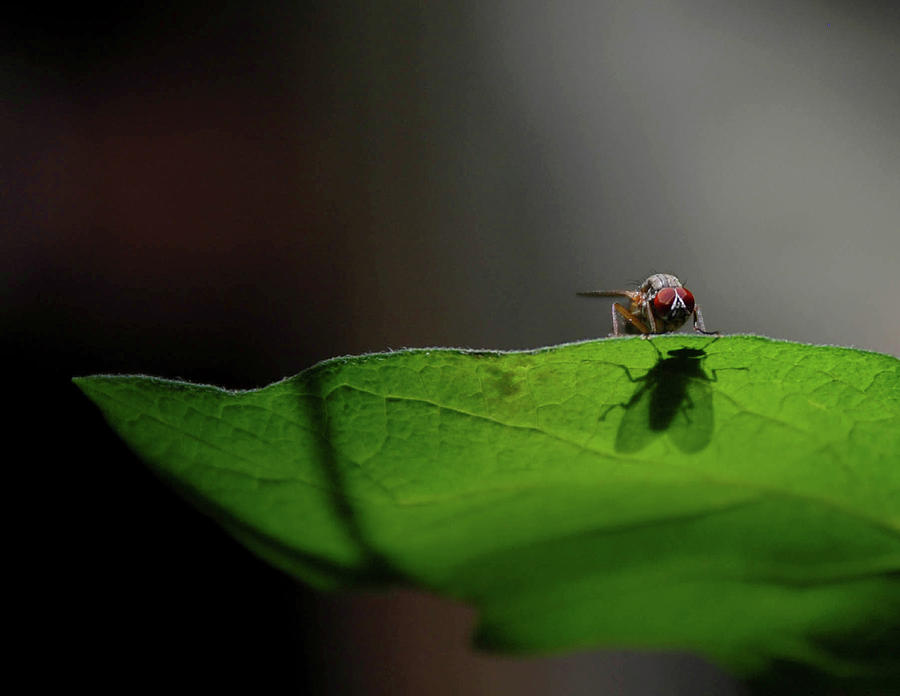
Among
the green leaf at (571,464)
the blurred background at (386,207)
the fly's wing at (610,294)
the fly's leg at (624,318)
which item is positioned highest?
the blurred background at (386,207)

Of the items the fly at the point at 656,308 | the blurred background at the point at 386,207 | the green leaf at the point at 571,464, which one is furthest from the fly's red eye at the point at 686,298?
the blurred background at the point at 386,207

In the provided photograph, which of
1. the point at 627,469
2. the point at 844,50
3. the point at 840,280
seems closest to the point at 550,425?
the point at 627,469

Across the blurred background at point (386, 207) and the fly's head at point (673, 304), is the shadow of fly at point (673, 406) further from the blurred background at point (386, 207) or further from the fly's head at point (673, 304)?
the blurred background at point (386, 207)

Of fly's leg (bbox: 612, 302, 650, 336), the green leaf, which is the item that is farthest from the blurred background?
the green leaf

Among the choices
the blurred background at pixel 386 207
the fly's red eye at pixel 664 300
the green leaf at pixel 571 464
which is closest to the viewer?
the green leaf at pixel 571 464

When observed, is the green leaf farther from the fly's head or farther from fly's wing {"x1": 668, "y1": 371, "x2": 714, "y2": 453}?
the fly's head

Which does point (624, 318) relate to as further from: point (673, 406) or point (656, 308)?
point (673, 406)

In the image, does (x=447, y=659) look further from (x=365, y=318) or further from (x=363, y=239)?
(x=363, y=239)

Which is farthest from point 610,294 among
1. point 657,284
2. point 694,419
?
point 694,419
